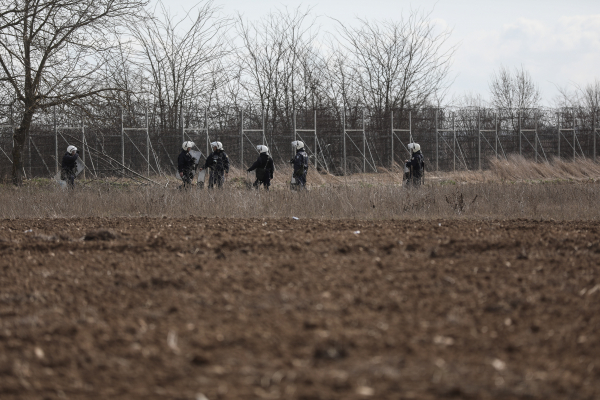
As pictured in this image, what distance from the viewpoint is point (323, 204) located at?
12.7 metres

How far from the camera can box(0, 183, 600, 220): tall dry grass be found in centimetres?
1225

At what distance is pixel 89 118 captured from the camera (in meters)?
17.8

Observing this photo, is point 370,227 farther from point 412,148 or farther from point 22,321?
point 412,148

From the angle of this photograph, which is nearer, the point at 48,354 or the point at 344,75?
the point at 48,354

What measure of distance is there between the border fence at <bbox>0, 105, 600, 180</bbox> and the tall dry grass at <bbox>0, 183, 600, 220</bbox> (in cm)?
592

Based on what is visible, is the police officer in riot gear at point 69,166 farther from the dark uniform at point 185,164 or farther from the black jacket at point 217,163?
the black jacket at point 217,163

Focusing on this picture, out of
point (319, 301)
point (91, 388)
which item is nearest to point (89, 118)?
point (319, 301)

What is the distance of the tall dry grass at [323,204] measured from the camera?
1225 centimetres

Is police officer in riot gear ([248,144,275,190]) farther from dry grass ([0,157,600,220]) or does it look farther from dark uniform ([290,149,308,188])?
dry grass ([0,157,600,220])

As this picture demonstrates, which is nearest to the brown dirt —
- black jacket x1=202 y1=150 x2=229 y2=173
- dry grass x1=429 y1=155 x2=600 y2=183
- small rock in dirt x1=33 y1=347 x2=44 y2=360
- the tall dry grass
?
small rock in dirt x1=33 y1=347 x2=44 y2=360

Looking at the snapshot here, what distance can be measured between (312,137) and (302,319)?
20.3 m

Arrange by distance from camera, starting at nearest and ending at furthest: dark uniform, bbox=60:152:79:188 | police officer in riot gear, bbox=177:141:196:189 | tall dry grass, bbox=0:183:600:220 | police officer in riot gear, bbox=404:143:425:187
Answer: tall dry grass, bbox=0:183:600:220, police officer in riot gear, bbox=177:141:196:189, police officer in riot gear, bbox=404:143:425:187, dark uniform, bbox=60:152:79:188

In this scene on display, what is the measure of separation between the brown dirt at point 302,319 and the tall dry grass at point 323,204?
14.6 ft

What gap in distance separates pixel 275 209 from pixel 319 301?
311 inches
